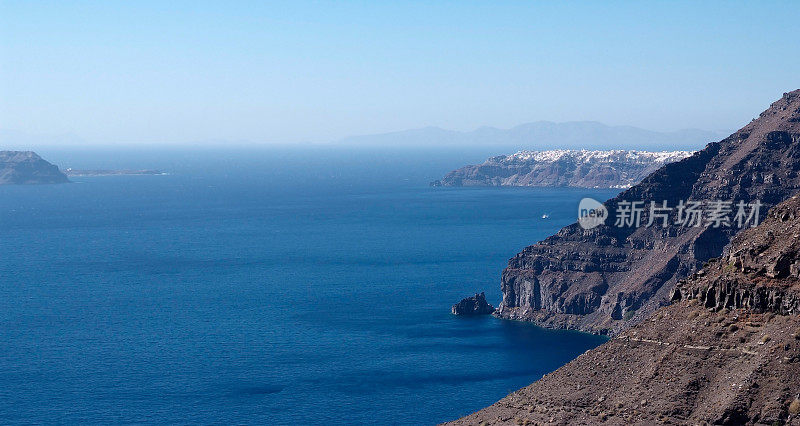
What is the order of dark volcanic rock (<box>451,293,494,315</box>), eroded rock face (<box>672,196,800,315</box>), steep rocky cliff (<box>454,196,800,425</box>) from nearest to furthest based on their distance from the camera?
steep rocky cliff (<box>454,196,800,425</box>)
eroded rock face (<box>672,196,800,315</box>)
dark volcanic rock (<box>451,293,494,315</box>)

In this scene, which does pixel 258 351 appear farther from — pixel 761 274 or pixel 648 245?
pixel 761 274

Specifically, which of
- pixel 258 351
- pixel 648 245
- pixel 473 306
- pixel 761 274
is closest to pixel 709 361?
pixel 761 274

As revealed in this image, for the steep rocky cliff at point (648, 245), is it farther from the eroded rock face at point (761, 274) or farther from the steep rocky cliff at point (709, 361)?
the steep rocky cliff at point (709, 361)

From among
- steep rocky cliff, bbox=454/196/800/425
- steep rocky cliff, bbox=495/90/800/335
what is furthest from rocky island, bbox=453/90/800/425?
steep rocky cliff, bbox=495/90/800/335

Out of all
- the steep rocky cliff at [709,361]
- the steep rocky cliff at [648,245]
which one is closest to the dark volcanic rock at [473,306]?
the steep rocky cliff at [648,245]

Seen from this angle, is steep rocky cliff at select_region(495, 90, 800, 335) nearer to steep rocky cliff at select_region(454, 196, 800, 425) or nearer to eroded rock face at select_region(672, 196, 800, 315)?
eroded rock face at select_region(672, 196, 800, 315)
